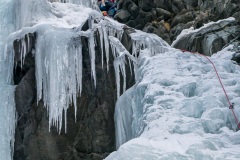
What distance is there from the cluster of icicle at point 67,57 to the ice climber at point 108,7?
615 centimetres

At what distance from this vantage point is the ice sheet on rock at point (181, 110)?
6102 millimetres

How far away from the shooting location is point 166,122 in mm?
7371

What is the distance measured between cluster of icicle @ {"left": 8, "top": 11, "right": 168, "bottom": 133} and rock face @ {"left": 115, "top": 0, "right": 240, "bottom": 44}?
4.05 m

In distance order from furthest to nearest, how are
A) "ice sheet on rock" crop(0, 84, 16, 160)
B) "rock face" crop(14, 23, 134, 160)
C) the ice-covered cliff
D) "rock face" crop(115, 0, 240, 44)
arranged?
1. "rock face" crop(115, 0, 240, 44)
2. "ice sheet on rock" crop(0, 84, 16, 160)
3. "rock face" crop(14, 23, 134, 160)
4. the ice-covered cliff

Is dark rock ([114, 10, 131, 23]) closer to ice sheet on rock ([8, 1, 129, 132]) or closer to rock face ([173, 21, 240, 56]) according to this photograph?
rock face ([173, 21, 240, 56])

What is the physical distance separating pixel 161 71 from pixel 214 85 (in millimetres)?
1461

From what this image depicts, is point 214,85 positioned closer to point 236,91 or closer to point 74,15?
point 236,91

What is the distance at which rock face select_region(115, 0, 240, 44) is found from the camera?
15.4 meters

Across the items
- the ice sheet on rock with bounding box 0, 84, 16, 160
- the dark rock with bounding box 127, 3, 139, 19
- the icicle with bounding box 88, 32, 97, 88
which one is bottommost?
the ice sheet on rock with bounding box 0, 84, 16, 160

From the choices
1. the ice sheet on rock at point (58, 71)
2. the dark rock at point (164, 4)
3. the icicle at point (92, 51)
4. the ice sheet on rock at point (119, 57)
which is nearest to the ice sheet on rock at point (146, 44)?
the ice sheet on rock at point (119, 57)

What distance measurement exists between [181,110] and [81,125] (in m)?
4.18

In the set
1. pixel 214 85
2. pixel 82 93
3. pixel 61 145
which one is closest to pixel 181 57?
pixel 214 85

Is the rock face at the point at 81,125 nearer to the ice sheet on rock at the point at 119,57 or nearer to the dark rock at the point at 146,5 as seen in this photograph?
the ice sheet on rock at the point at 119,57

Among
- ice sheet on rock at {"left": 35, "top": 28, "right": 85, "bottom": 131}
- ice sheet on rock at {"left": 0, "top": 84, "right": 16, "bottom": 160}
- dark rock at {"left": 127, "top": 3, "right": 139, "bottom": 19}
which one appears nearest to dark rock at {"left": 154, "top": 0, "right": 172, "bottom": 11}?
dark rock at {"left": 127, "top": 3, "right": 139, "bottom": 19}
